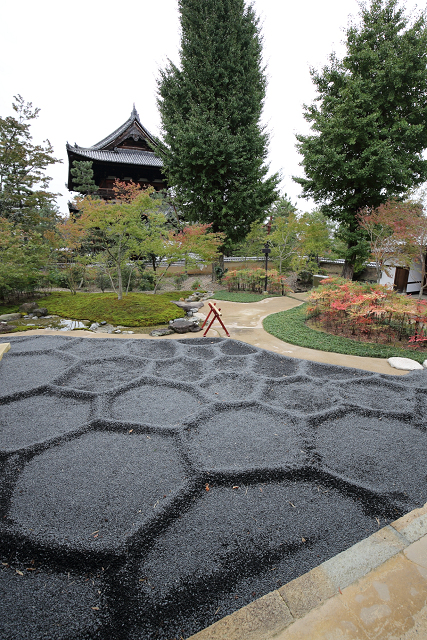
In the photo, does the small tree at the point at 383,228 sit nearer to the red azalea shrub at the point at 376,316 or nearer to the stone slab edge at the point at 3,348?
the red azalea shrub at the point at 376,316

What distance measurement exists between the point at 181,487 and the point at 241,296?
9.78 metres

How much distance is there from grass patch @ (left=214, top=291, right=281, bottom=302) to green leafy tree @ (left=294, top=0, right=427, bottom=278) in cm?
383

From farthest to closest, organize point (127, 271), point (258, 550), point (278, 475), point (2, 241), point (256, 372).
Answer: point (127, 271) < point (2, 241) < point (256, 372) < point (278, 475) < point (258, 550)

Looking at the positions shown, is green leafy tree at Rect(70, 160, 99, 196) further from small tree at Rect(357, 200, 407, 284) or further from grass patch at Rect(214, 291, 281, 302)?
small tree at Rect(357, 200, 407, 284)

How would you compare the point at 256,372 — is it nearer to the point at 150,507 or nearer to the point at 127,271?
the point at 150,507

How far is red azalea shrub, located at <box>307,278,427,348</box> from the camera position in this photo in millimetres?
5773

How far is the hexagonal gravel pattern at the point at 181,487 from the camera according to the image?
1.61 m

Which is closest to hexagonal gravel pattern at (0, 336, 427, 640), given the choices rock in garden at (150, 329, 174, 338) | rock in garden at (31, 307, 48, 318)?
rock in garden at (150, 329, 174, 338)

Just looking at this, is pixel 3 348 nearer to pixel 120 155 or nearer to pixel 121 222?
pixel 121 222


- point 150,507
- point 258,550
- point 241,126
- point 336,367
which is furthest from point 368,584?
point 241,126

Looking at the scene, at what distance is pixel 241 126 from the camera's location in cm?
1309

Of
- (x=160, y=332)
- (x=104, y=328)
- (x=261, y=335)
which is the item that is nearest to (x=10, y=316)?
(x=104, y=328)

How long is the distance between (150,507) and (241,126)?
14782 mm

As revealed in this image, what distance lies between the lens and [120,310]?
8516 mm
